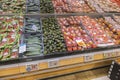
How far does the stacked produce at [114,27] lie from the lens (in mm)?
2467

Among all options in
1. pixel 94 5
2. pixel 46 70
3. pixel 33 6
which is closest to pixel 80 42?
pixel 46 70

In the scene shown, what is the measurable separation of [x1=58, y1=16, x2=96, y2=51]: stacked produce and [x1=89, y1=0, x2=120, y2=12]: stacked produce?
0.73 metres

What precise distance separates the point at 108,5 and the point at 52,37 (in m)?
1.70

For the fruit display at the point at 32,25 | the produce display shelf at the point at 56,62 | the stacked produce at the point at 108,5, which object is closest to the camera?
the produce display shelf at the point at 56,62

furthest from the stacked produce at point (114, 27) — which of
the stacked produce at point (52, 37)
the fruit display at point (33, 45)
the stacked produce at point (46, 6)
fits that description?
the fruit display at point (33, 45)

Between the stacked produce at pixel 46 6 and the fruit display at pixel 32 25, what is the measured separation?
26 centimetres

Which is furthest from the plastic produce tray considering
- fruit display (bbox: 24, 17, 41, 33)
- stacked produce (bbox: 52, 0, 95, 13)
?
stacked produce (bbox: 52, 0, 95, 13)

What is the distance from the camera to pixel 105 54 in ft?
7.38

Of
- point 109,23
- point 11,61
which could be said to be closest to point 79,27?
point 109,23

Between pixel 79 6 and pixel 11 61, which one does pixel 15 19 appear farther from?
pixel 79 6

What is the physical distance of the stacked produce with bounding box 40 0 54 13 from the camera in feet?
8.68

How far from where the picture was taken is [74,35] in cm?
230

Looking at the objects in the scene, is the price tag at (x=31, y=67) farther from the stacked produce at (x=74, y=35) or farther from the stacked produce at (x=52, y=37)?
the stacked produce at (x=74, y=35)

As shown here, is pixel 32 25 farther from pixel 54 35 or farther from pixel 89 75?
pixel 89 75
